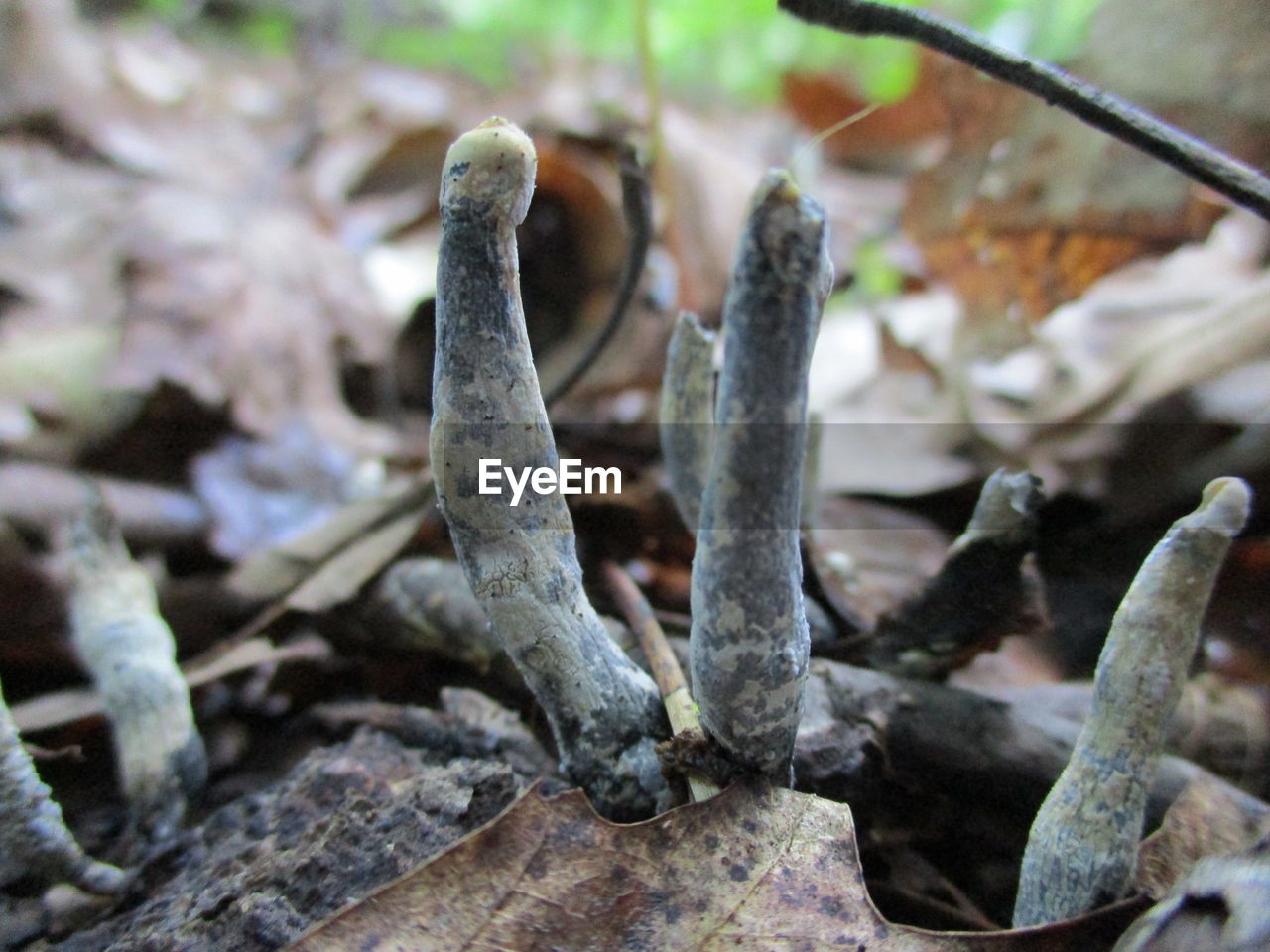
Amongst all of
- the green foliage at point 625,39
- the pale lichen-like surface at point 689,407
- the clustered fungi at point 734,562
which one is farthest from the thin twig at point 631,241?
the green foliage at point 625,39

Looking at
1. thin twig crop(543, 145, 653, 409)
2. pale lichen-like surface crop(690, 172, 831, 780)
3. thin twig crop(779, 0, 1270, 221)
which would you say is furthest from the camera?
thin twig crop(543, 145, 653, 409)

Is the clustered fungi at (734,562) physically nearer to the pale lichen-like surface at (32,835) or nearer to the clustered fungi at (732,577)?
the clustered fungi at (732,577)

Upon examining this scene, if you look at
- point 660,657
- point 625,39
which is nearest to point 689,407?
point 660,657

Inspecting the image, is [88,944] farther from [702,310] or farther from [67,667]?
[702,310]

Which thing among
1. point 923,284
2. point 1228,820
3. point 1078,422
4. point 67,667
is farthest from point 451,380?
point 923,284

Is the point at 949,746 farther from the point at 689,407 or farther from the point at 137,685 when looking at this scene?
the point at 137,685

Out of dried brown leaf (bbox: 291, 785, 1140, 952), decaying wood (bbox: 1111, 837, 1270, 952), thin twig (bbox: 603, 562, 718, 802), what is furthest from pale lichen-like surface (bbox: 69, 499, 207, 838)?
decaying wood (bbox: 1111, 837, 1270, 952)

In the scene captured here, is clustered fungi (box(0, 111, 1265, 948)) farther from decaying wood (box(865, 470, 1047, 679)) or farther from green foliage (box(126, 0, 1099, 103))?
green foliage (box(126, 0, 1099, 103))
